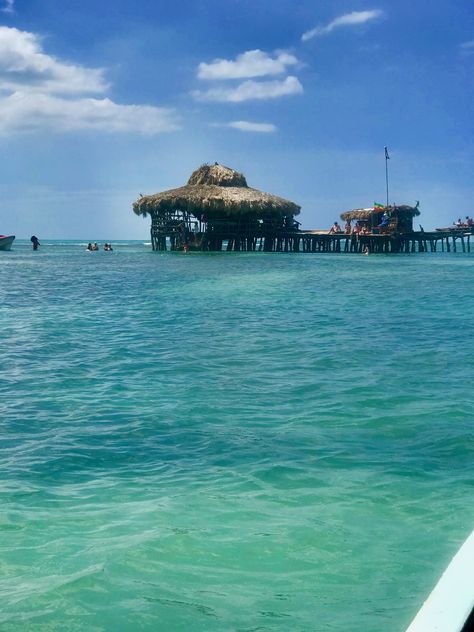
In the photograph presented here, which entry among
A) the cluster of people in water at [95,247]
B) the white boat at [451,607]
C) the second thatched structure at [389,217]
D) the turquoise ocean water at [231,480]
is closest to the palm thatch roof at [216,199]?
→ the second thatched structure at [389,217]

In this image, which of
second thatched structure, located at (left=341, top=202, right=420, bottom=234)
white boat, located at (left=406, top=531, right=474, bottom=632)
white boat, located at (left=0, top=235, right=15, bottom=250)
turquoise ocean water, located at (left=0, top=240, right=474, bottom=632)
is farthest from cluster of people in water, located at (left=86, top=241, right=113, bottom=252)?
white boat, located at (left=406, top=531, right=474, bottom=632)

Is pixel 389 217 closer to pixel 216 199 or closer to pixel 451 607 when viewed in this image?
pixel 216 199

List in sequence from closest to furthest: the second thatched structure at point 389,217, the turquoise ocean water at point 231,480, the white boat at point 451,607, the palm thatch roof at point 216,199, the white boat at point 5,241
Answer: the white boat at point 451,607, the turquoise ocean water at point 231,480, the palm thatch roof at point 216,199, the second thatched structure at point 389,217, the white boat at point 5,241

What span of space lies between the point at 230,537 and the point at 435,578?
1.10m

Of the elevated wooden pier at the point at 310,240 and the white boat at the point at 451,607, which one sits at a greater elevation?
the elevated wooden pier at the point at 310,240

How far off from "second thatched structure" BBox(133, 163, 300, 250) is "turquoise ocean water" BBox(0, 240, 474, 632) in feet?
107

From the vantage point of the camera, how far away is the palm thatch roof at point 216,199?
42.8m

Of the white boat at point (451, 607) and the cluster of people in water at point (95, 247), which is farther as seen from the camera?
the cluster of people in water at point (95, 247)

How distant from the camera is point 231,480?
4918 millimetres

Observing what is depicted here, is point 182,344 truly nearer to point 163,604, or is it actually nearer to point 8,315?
point 8,315

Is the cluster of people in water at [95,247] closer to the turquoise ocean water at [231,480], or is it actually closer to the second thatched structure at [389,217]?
the second thatched structure at [389,217]

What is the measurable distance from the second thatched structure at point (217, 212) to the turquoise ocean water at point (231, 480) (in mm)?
32638

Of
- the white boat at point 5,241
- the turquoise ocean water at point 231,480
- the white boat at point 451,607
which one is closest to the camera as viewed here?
the white boat at point 451,607

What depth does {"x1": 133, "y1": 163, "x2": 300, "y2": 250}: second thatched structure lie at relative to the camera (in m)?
43.2
